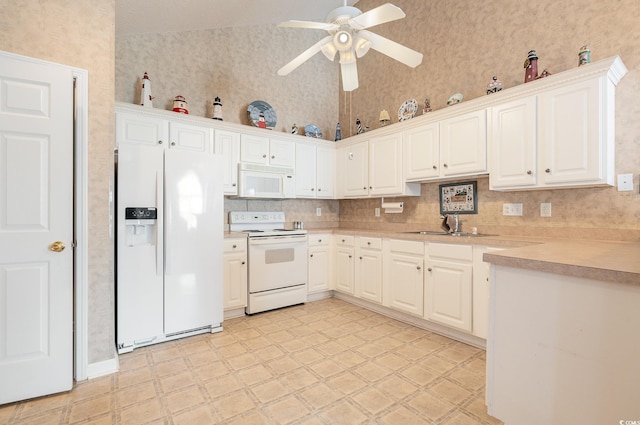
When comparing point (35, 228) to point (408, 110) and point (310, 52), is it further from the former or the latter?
point (408, 110)

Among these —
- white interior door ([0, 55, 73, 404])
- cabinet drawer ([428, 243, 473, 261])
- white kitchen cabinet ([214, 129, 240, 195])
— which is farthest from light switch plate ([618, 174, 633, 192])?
white interior door ([0, 55, 73, 404])

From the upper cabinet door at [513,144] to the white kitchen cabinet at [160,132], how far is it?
9.66ft

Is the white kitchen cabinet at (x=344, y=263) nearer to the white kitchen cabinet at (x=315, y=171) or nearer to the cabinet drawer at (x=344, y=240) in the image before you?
the cabinet drawer at (x=344, y=240)

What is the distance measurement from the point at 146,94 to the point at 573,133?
3.92m

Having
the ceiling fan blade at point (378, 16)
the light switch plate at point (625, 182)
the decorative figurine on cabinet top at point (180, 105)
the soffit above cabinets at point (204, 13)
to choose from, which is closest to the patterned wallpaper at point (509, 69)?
the light switch plate at point (625, 182)

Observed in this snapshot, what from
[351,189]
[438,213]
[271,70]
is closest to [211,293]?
[351,189]

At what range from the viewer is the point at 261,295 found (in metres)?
3.44

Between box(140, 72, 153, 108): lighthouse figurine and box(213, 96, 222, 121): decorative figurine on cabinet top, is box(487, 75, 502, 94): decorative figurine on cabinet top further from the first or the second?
box(140, 72, 153, 108): lighthouse figurine

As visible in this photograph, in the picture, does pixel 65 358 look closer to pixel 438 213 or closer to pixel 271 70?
pixel 438 213

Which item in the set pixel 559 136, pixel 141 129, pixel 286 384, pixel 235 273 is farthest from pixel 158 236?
pixel 559 136

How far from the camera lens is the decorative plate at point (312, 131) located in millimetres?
4480

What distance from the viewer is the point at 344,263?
391 cm

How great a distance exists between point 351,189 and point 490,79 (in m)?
2.02

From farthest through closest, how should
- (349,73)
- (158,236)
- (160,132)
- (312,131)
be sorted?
(312,131)
(160,132)
(158,236)
(349,73)
